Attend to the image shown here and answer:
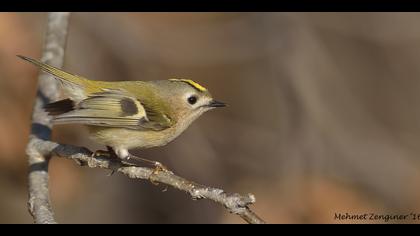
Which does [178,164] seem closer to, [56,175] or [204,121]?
[204,121]

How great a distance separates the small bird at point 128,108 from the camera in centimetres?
295

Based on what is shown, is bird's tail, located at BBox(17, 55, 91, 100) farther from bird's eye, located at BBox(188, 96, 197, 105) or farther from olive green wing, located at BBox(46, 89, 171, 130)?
bird's eye, located at BBox(188, 96, 197, 105)

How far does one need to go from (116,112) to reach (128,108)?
0.08 meters

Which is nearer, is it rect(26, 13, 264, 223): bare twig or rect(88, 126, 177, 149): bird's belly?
rect(26, 13, 264, 223): bare twig

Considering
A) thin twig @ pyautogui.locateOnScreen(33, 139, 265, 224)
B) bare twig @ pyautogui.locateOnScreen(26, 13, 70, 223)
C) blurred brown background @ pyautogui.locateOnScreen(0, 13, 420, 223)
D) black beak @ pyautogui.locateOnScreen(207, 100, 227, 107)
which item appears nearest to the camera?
thin twig @ pyautogui.locateOnScreen(33, 139, 265, 224)

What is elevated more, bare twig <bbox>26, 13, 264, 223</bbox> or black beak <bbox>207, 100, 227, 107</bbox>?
black beak <bbox>207, 100, 227, 107</bbox>

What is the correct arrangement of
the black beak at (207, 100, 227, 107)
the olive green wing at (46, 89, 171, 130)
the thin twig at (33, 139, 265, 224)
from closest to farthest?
the thin twig at (33, 139, 265, 224) → the olive green wing at (46, 89, 171, 130) → the black beak at (207, 100, 227, 107)

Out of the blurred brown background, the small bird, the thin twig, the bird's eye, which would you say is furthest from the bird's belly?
the blurred brown background

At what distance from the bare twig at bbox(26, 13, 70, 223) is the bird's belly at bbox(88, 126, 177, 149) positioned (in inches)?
9.7

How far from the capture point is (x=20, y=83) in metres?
4.31

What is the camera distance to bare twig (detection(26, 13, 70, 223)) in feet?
8.31
